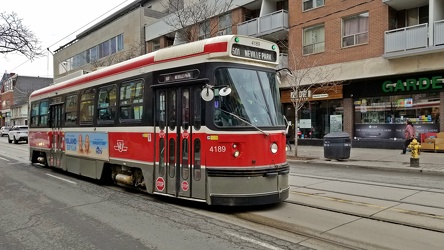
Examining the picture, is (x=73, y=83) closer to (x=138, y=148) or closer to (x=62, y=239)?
(x=138, y=148)

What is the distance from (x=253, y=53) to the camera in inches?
274

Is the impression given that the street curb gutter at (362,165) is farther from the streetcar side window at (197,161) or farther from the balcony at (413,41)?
the streetcar side window at (197,161)

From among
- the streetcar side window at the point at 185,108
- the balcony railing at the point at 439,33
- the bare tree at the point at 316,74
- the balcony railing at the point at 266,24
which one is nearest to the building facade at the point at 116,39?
the balcony railing at the point at 266,24

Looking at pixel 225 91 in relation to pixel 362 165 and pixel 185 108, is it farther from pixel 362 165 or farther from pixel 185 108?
pixel 362 165

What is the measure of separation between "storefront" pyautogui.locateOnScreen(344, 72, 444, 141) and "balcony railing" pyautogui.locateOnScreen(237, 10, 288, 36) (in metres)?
6.21

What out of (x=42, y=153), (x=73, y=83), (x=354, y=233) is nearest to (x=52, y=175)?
(x=42, y=153)

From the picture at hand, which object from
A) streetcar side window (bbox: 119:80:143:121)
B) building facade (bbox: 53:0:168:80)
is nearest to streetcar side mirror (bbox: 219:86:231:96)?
streetcar side window (bbox: 119:80:143:121)

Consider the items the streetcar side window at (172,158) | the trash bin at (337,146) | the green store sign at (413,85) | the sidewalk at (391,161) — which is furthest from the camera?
the green store sign at (413,85)

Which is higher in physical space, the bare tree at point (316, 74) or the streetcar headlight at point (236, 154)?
the bare tree at point (316, 74)

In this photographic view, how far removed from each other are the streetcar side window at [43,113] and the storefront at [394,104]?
53.6 feet

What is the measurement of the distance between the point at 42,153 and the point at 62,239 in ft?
31.7

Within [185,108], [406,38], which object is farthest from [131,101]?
[406,38]

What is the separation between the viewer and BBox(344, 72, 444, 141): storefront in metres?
18.5

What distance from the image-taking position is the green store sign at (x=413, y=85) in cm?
1812
